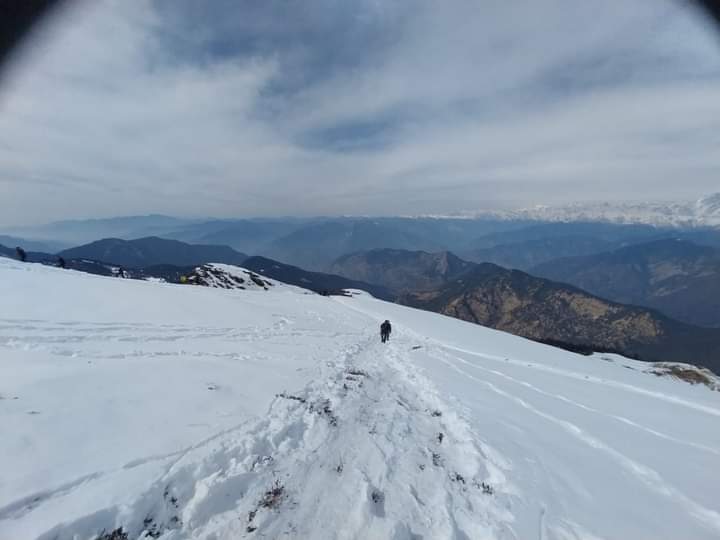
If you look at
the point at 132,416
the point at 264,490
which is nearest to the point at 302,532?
the point at 264,490

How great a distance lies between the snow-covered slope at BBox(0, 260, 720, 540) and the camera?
453cm

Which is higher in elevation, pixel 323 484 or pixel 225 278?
pixel 323 484

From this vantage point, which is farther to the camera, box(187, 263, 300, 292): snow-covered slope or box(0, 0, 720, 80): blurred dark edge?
box(187, 263, 300, 292): snow-covered slope

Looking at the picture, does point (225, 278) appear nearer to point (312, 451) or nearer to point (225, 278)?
point (225, 278)

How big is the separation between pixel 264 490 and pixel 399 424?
13.6ft

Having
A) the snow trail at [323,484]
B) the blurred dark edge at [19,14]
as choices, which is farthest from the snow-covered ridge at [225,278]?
the blurred dark edge at [19,14]

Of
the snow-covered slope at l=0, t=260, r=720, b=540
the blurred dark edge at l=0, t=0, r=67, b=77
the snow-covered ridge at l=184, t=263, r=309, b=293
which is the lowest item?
the snow-covered ridge at l=184, t=263, r=309, b=293

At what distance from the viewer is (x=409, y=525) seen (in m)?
4.87

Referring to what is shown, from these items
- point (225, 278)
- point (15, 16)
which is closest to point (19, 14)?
point (15, 16)

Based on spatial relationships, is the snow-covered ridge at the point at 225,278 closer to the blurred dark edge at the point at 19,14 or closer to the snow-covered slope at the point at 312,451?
the snow-covered slope at the point at 312,451

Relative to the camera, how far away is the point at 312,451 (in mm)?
6586

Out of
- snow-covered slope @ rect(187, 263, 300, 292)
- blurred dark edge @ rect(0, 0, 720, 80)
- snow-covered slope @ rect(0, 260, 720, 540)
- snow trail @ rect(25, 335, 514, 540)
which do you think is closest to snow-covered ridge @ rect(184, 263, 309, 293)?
snow-covered slope @ rect(187, 263, 300, 292)

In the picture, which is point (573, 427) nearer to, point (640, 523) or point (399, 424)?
point (640, 523)

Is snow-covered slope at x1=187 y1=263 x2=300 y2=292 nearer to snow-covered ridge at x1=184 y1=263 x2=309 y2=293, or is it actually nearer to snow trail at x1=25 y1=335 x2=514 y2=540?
snow-covered ridge at x1=184 y1=263 x2=309 y2=293
